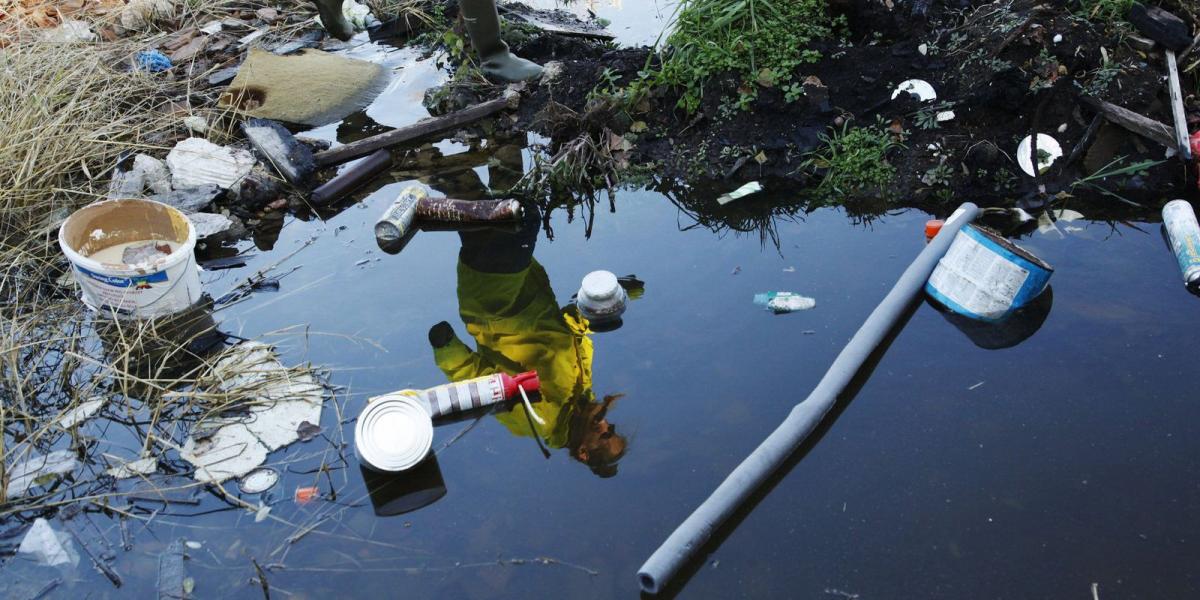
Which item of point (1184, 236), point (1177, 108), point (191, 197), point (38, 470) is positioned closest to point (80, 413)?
point (38, 470)

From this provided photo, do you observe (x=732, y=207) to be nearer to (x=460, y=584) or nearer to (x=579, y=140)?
(x=579, y=140)

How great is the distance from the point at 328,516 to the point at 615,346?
1.50 metres

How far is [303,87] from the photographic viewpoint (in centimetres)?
655

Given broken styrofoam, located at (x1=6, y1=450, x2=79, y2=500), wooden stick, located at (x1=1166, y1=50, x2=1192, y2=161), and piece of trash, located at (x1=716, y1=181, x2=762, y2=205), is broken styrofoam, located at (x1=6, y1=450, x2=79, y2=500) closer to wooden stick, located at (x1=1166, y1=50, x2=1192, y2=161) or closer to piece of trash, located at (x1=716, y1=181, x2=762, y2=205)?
piece of trash, located at (x1=716, y1=181, x2=762, y2=205)

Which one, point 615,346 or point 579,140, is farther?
point 579,140

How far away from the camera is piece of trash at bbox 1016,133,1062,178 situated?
4699 millimetres

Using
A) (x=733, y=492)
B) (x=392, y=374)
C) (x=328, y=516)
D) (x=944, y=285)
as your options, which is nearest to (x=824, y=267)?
(x=944, y=285)

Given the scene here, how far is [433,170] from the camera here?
566cm

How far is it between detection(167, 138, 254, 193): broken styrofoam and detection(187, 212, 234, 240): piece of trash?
316 mm

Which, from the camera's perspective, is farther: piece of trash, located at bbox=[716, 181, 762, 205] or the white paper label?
piece of trash, located at bbox=[716, 181, 762, 205]

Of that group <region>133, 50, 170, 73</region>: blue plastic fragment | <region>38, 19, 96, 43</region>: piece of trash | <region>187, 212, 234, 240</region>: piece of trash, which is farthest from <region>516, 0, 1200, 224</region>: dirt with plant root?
<region>38, 19, 96, 43</region>: piece of trash

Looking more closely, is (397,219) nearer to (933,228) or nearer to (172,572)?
(172,572)

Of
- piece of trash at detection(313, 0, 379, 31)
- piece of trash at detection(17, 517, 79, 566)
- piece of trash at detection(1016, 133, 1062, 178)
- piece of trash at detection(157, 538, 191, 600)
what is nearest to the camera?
piece of trash at detection(157, 538, 191, 600)

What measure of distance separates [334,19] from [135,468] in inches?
181
